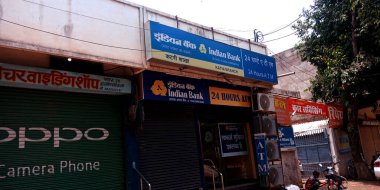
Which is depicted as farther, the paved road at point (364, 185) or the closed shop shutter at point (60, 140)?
the paved road at point (364, 185)

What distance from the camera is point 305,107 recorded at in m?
14.5

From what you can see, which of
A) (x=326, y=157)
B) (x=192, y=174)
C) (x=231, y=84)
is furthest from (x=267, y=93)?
(x=326, y=157)

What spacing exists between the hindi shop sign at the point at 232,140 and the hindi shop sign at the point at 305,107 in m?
2.67

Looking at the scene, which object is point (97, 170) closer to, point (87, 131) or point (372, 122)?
point (87, 131)

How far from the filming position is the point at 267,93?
42.7 feet

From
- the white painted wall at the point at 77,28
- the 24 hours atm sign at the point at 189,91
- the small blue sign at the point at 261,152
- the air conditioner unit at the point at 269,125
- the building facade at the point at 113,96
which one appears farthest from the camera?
the air conditioner unit at the point at 269,125

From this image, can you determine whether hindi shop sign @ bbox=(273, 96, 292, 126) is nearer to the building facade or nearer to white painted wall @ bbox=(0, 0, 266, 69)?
the building facade

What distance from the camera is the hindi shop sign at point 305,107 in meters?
14.0

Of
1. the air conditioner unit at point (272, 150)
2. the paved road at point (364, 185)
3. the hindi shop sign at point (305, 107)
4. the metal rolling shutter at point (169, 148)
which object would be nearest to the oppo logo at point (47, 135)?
the metal rolling shutter at point (169, 148)

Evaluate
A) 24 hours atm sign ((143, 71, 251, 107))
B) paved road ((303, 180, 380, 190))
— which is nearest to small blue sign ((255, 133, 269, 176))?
24 hours atm sign ((143, 71, 251, 107))

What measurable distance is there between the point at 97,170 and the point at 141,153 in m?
1.28

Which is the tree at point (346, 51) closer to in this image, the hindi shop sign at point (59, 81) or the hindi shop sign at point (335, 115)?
the hindi shop sign at point (335, 115)

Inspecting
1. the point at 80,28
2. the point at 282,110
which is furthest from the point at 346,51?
the point at 80,28

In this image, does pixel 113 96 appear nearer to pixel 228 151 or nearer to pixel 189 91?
pixel 189 91
